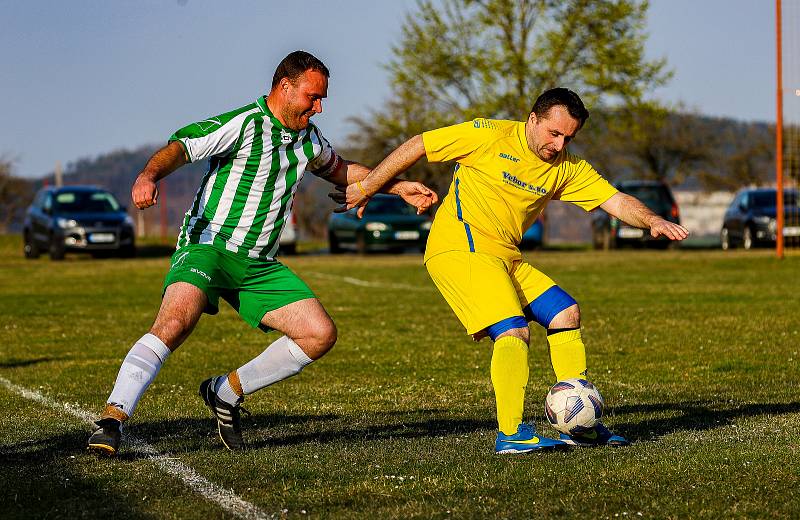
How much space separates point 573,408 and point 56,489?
2.62 metres

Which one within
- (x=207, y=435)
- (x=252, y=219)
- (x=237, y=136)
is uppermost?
(x=237, y=136)

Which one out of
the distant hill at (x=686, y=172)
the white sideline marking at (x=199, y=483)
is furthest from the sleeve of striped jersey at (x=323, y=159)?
the distant hill at (x=686, y=172)

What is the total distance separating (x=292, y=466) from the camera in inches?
255

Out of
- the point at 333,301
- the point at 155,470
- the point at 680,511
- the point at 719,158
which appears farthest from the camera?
the point at 719,158

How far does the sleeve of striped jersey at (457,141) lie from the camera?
7.11 meters

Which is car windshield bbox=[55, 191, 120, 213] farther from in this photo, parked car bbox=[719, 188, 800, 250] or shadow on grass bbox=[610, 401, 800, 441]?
shadow on grass bbox=[610, 401, 800, 441]

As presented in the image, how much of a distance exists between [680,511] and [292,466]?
6.53 feet

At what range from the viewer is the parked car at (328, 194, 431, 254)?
109 feet

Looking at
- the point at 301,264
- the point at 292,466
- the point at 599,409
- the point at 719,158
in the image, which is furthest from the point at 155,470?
the point at 719,158

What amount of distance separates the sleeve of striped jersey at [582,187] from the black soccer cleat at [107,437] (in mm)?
2713

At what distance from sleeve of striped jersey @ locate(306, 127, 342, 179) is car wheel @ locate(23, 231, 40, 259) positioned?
27827 mm

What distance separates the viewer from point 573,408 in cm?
686

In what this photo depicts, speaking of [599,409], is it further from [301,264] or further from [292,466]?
[301,264]

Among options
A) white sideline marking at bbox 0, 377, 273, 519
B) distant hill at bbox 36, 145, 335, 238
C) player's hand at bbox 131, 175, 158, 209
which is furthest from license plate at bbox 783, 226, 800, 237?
distant hill at bbox 36, 145, 335, 238
